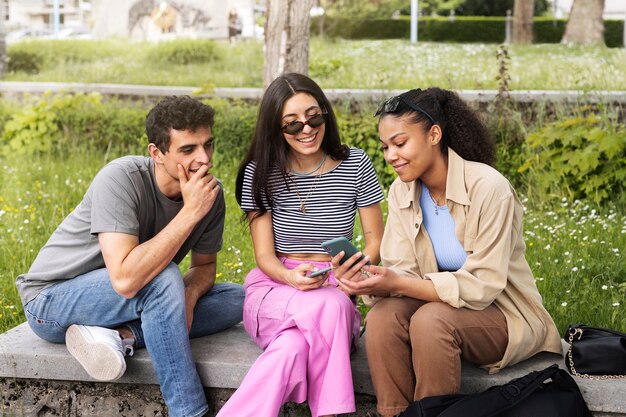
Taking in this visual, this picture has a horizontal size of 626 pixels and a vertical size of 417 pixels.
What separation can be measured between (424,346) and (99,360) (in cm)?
116

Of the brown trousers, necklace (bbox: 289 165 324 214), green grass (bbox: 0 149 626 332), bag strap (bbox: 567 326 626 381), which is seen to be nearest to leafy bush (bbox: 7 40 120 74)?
green grass (bbox: 0 149 626 332)

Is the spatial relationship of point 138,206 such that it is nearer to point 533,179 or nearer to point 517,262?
point 517,262

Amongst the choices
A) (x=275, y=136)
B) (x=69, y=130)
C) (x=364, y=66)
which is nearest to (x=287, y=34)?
(x=69, y=130)

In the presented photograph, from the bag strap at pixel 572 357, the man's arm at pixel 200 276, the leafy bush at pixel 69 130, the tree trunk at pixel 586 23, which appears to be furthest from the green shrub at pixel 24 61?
the bag strap at pixel 572 357

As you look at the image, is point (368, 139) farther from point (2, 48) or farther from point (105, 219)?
point (2, 48)

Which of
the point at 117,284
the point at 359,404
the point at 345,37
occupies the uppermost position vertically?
the point at 345,37

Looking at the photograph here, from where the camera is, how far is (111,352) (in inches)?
124

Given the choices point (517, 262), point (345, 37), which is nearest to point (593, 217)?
point (517, 262)

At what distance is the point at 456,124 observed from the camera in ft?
10.7

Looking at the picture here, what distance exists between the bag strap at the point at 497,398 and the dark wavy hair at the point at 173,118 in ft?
4.55

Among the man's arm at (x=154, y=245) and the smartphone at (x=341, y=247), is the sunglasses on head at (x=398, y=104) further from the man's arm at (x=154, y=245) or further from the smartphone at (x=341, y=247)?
the man's arm at (x=154, y=245)

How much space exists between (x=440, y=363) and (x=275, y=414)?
589mm

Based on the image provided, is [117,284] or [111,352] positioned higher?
[117,284]

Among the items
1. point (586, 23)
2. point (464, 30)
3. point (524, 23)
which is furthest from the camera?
point (464, 30)
